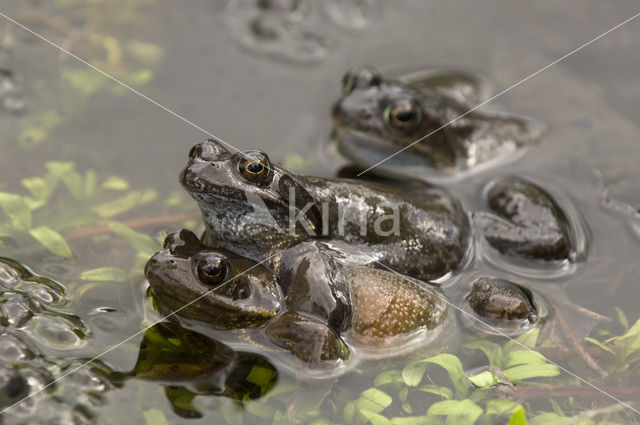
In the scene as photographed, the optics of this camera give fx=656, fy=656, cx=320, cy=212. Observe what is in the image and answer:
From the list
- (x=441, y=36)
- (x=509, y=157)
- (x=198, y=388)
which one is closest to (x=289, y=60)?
(x=441, y=36)

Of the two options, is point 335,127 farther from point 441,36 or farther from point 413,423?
point 413,423

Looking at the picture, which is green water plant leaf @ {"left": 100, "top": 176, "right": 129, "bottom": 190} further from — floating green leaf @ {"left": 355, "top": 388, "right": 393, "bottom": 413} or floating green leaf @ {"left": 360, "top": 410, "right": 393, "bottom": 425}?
floating green leaf @ {"left": 360, "top": 410, "right": 393, "bottom": 425}

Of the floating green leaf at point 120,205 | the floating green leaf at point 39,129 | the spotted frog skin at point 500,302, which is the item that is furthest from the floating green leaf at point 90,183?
the spotted frog skin at point 500,302

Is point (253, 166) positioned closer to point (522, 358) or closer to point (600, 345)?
point (522, 358)

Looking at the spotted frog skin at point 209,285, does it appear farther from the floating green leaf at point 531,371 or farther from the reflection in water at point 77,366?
the floating green leaf at point 531,371

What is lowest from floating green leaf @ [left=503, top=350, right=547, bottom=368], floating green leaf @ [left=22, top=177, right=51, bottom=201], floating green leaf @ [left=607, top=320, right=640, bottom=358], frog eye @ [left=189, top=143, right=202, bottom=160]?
floating green leaf @ [left=22, top=177, right=51, bottom=201]

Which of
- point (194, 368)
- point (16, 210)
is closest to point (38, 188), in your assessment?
point (16, 210)

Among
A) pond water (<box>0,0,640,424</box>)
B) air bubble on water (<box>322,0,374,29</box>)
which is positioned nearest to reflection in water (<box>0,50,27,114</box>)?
pond water (<box>0,0,640,424</box>)

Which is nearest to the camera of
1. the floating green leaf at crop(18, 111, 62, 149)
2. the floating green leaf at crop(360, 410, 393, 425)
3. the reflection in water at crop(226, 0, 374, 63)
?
the floating green leaf at crop(360, 410, 393, 425)
